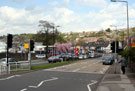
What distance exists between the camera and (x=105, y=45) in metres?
163

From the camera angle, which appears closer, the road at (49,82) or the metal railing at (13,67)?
the road at (49,82)

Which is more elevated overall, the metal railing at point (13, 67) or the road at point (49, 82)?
the metal railing at point (13, 67)

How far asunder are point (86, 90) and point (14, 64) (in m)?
12.2

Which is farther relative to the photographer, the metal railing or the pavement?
the metal railing

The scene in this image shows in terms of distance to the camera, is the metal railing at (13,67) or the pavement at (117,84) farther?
the metal railing at (13,67)

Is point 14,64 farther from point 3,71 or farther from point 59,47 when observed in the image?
point 59,47

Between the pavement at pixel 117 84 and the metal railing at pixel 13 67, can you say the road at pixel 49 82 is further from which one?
the metal railing at pixel 13 67

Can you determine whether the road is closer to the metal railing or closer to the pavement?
the pavement

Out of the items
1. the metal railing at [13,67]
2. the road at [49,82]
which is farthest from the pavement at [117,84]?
the metal railing at [13,67]

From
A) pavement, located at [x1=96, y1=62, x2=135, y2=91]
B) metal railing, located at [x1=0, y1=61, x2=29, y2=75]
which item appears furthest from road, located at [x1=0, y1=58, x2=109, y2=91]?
metal railing, located at [x1=0, y1=61, x2=29, y2=75]

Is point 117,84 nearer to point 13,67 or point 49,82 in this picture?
point 49,82

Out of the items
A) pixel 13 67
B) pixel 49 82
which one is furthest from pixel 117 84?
pixel 13 67

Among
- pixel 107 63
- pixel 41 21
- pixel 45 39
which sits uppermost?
pixel 41 21

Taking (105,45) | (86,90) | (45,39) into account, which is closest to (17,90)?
(86,90)
